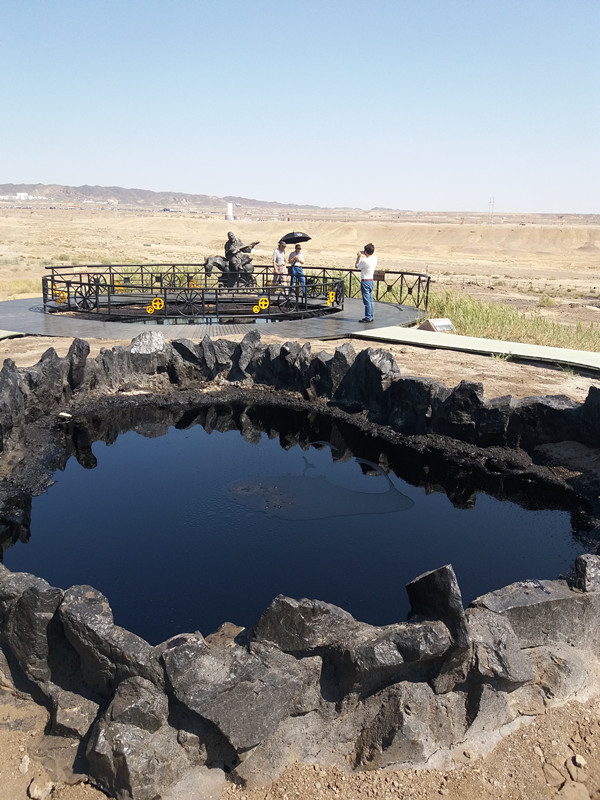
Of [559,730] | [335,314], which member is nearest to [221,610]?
[559,730]

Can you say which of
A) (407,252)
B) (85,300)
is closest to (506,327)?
(85,300)

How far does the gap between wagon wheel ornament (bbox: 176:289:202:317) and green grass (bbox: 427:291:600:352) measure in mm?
6025

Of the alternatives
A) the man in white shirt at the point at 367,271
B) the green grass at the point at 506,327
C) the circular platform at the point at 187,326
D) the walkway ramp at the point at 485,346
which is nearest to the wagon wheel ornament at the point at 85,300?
the circular platform at the point at 187,326

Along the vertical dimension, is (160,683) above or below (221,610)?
above

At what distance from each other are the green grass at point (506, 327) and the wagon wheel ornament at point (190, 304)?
6.02m

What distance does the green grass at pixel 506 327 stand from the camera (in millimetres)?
16344

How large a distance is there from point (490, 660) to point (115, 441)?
7084 millimetres

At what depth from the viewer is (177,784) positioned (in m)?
4.29

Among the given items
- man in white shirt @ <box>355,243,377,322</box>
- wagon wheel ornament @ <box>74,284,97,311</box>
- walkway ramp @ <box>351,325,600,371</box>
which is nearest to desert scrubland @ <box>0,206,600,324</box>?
wagon wheel ornament @ <box>74,284,97,311</box>

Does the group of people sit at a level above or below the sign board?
above

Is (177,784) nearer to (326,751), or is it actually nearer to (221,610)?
(326,751)

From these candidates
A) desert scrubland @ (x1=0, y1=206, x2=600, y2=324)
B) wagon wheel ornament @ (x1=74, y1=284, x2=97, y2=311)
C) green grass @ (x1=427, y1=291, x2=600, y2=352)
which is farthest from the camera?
desert scrubland @ (x1=0, y1=206, x2=600, y2=324)

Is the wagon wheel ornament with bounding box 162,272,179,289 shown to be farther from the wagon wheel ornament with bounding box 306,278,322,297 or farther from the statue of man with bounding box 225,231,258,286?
the wagon wheel ornament with bounding box 306,278,322,297

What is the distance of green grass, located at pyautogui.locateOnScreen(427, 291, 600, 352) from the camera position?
16344 millimetres
